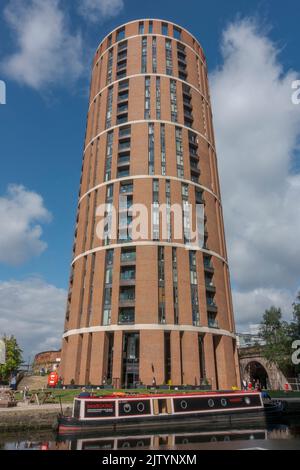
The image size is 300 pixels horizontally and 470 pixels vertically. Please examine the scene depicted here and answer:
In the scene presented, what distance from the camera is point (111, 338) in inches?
1871

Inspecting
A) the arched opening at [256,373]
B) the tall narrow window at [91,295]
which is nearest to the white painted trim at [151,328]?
the tall narrow window at [91,295]

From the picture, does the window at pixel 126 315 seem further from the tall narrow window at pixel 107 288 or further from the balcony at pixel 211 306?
the balcony at pixel 211 306

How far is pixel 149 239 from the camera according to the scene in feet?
163

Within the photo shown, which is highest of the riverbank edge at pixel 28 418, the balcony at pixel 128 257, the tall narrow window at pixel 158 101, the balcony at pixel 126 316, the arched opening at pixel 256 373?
the tall narrow window at pixel 158 101

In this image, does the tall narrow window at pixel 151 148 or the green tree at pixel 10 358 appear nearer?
the tall narrow window at pixel 151 148

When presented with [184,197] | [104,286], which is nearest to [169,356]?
[104,286]

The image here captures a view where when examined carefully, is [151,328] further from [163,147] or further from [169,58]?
[169,58]

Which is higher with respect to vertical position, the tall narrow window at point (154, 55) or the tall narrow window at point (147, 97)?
the tall narrow window at point (154, 55)

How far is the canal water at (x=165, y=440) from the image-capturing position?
20.0m

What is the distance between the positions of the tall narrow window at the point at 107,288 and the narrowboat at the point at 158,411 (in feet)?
66.9

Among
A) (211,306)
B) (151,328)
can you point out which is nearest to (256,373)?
(211,306)

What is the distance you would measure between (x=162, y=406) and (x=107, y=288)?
2414 centimetres

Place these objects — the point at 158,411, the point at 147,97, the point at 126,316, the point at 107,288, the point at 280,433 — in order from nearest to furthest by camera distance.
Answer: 1. the point at 280,433
2. the point at 158,411
3. the point at 126,316
4. the point at 107,288
5. the point at 147,97


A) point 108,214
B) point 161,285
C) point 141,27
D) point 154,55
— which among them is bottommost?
point 161,285
